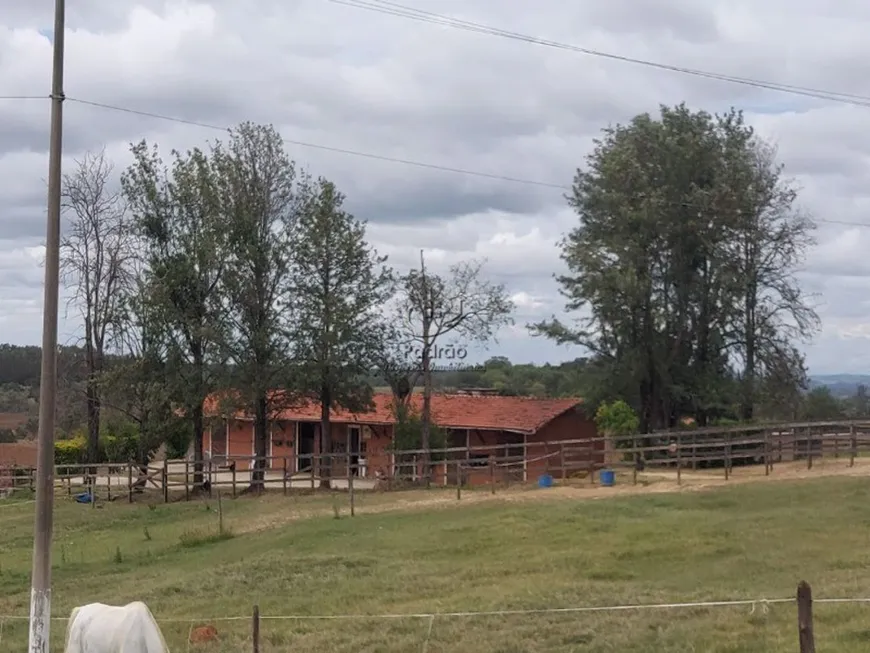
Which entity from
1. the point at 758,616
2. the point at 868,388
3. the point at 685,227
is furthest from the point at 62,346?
the point at 868,388

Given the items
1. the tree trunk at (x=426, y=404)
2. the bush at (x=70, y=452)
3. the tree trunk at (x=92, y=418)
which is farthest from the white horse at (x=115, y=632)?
the bush at (x=70, y=452)

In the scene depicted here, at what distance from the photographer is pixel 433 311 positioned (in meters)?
37.0

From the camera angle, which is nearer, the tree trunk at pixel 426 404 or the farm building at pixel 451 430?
the farm building at pixel 451 430

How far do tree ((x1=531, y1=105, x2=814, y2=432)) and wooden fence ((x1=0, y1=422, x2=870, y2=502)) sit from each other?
9.96ft

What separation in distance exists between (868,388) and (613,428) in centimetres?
5068

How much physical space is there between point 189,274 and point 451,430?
38.9ft

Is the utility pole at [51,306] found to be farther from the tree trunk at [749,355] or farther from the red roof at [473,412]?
the tree trunk at [749,355]

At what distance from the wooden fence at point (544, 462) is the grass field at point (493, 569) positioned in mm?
2747

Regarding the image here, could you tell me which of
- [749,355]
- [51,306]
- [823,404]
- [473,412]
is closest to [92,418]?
[473,412]

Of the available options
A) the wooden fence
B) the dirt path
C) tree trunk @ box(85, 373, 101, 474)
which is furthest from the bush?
the dirt path

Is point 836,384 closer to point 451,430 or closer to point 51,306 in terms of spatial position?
point 451,430

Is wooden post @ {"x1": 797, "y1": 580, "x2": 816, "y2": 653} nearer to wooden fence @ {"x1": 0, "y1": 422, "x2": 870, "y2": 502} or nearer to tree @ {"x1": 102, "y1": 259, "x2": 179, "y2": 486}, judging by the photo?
wooden fence @ {"x1": 0, "y1": 422, "x2": 870, "y2": 502}

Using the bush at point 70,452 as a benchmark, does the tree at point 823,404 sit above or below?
above

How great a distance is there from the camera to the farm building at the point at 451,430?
36.0 m
